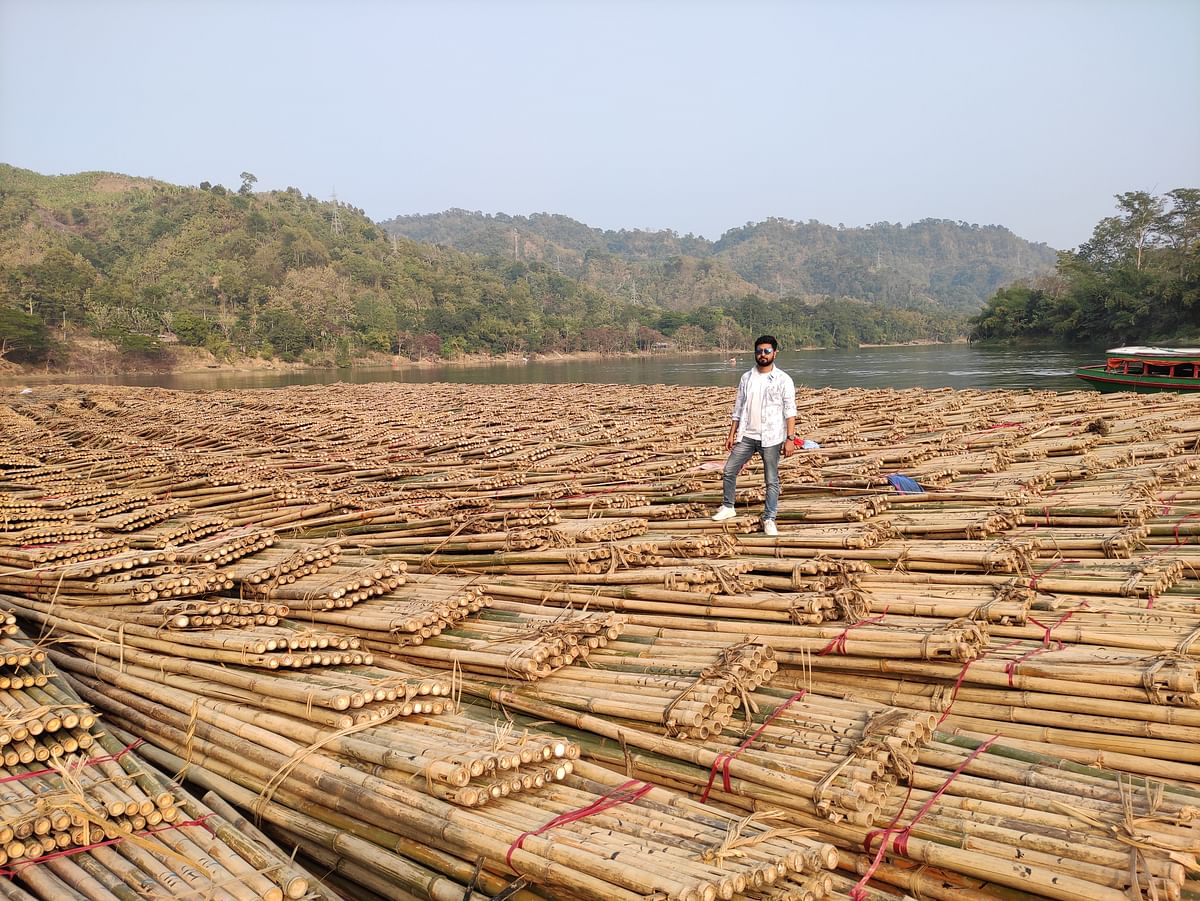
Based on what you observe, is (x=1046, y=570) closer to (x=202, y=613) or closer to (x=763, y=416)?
(x=763, y=416)

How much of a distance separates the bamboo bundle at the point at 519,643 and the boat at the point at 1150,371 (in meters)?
19.7

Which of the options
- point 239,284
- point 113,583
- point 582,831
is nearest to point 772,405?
point 582,831

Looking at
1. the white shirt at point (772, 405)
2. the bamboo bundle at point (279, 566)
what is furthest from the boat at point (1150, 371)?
the bamboo bundle at point (279, 566)

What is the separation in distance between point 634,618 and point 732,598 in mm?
611

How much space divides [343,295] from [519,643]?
7476cm

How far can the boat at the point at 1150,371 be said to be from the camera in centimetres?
1933

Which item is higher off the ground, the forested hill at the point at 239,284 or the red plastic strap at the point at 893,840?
the forested hill at the point at 239,284

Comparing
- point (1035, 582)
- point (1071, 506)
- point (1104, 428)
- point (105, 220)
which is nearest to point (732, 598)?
point (1035, 582)

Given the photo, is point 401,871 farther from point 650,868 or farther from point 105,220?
point 105,220

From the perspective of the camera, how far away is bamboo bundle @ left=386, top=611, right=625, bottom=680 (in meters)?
3.91

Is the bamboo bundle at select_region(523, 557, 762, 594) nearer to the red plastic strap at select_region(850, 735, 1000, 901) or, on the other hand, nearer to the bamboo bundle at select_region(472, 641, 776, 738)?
the bamboo bundle at select_region(472, 641, 776, 738)

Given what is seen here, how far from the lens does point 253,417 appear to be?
1789 cm

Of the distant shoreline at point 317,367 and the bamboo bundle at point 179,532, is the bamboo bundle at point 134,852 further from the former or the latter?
the distant shoreline at point 317,367

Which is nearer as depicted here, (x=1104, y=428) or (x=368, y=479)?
(x=368, y=479)
